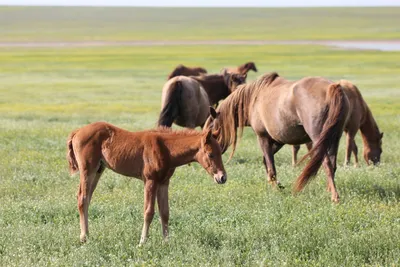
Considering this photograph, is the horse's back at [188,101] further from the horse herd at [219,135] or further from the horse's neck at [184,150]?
the horse's neck at [184,150]

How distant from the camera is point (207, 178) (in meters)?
12.5

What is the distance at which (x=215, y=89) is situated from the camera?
64.5 ft

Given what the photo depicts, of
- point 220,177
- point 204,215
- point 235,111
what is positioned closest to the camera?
point 220,177

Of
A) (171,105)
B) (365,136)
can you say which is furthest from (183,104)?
(365,136)

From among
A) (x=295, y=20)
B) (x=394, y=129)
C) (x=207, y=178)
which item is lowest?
(x=295, y=20)

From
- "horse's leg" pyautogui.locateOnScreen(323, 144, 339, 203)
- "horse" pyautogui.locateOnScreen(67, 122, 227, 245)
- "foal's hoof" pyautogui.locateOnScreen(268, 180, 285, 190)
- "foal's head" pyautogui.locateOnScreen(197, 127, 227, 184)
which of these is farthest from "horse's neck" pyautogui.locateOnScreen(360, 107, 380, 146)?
"foal's head" pyautogui.locateOnScreen(197, 127, 227, 184)

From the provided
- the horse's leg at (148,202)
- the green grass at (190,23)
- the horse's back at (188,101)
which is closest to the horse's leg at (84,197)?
the horse's leg at (148,202)

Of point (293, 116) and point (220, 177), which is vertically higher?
point (220, 177)

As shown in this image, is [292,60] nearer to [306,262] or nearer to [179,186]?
[179,186]

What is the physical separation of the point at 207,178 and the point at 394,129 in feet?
34.3

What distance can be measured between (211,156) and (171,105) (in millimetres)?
8176

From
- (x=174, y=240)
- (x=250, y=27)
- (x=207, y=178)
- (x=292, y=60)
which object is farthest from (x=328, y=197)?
(x=250, y=27)

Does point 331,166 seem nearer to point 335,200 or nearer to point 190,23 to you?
point 335,200

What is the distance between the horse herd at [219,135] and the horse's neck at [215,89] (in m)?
2.26
